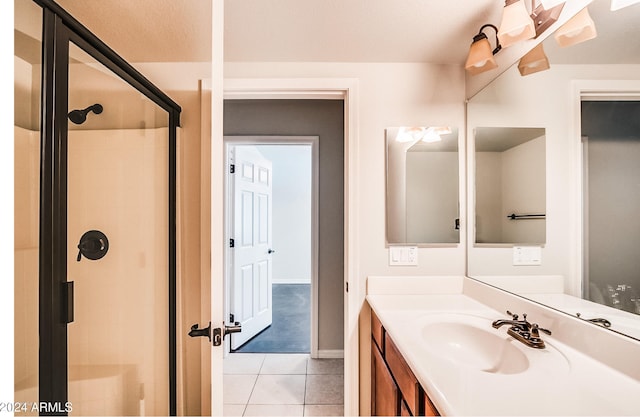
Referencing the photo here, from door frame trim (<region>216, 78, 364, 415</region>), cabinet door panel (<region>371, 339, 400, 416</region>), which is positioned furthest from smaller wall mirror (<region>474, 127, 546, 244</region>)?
cabinet door panel (<region>371, 339, 400, 416</region>)

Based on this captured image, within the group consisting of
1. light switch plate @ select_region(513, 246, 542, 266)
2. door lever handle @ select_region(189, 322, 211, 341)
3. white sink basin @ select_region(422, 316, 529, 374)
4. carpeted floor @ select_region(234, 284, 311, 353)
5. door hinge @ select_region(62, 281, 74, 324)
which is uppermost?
light switch plate @ select_region(513, 246, 542, 266)

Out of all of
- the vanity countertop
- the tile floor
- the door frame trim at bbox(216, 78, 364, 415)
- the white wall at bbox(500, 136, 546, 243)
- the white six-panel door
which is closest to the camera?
the vanity countertop

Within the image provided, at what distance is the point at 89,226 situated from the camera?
112cm

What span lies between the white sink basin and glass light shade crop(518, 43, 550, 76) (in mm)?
1077

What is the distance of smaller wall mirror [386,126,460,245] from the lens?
1.58 metres

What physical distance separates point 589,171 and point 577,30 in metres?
0.49

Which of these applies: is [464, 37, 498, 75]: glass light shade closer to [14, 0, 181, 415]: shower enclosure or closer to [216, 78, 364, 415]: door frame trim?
[216, 78, 364, 415]: door frame trim

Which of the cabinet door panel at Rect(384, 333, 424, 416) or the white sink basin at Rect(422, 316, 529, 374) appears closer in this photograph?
the cabinet door panel at Rect(384, 333, 424, 416)

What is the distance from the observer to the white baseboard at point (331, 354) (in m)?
2.49

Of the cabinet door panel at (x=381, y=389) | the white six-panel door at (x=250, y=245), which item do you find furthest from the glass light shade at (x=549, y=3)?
the white six-panel door at (x=250, y=245)

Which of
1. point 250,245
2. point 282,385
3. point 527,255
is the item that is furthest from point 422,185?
point 250,245

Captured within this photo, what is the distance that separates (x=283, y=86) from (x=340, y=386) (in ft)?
7.03

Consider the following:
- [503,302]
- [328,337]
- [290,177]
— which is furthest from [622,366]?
[290,177]

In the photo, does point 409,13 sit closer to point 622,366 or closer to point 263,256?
point 622,366
